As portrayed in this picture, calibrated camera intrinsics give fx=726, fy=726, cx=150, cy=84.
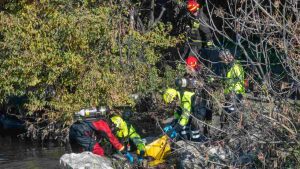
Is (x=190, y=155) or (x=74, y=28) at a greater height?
(x=74, y=28)

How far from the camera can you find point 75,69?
1448cm

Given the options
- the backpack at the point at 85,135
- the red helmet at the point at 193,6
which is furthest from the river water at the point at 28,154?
the red helmet at the point at 193,6

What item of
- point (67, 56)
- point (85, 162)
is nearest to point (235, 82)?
point (85, 162)

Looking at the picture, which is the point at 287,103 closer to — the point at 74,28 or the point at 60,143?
the point at 74,28

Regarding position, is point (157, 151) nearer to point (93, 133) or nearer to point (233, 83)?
point (93, 133)

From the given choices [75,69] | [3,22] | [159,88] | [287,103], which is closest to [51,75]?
[75,69]

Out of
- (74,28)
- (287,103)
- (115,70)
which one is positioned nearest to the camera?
(287,103)

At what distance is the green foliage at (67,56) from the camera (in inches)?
555

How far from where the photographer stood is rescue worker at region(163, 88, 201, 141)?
499 inches

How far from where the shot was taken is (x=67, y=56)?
14.1 m

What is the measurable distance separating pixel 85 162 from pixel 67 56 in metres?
2.87

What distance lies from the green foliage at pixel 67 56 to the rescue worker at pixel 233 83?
3.95 meters

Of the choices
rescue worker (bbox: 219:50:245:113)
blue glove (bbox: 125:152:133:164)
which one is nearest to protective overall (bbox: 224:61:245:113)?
rescue worker (bbox: 219:50:245:113)

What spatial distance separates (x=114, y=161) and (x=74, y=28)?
2993 millimetres
